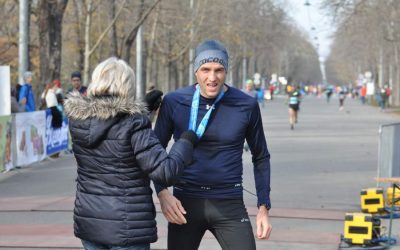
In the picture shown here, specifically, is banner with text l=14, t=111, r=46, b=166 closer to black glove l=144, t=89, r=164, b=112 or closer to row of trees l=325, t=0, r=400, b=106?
black glove l=144, t=89, r=164, b=112

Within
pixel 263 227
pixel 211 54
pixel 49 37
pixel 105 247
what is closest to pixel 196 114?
pixel 211 54

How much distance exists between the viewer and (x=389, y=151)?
39.3ft

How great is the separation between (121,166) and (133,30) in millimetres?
30862

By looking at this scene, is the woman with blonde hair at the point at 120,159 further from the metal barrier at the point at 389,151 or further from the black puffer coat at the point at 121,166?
the metal barrier at the point at 389,151

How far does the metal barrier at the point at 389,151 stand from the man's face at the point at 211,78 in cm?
756

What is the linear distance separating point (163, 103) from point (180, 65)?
63.5 metres

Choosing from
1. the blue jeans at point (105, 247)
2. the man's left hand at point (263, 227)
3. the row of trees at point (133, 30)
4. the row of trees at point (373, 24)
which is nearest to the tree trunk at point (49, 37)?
the row of trees at point (133, 30)

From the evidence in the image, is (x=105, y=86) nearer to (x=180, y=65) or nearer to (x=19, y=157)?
(x=19, y=157)

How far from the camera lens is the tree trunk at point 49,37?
24219 mm

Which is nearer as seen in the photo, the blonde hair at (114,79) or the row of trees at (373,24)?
the blonde hair at (114,79)

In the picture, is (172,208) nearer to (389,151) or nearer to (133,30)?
(389,151)

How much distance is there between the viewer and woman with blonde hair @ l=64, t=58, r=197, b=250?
13.7ft

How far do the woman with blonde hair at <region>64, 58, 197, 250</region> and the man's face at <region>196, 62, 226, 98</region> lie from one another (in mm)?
402

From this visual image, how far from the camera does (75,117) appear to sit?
430 cm
